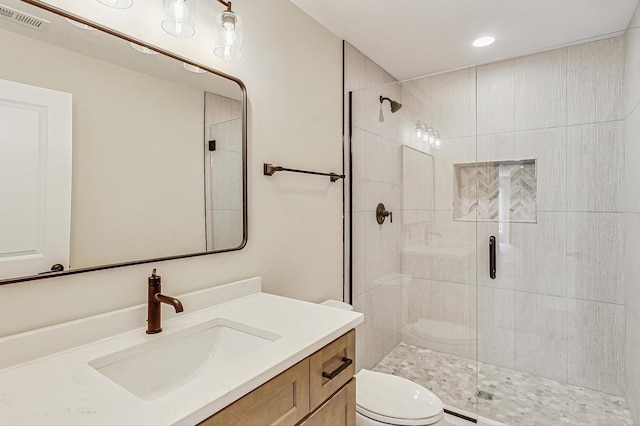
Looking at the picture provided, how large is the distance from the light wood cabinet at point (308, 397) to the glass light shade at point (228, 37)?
117 centimetres

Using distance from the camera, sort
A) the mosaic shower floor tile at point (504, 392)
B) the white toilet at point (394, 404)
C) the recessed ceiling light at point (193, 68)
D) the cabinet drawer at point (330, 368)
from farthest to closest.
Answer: the mosaic shower floor tile at point (504, 392), the white toilet at point (394, 404), the recessed ceiling light at point (193, 68), the cabinet drawer at point (330, 368)

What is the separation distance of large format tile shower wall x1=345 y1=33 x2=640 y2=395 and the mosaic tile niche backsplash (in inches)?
1.9

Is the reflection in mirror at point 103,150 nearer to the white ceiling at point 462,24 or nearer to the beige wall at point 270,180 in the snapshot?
the beige wall at point 270,180

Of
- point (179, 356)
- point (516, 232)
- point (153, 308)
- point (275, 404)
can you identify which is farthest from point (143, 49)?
point (516, 232)

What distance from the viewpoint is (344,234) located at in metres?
2.35

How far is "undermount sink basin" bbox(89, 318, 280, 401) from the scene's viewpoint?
Result: 1.01 meters

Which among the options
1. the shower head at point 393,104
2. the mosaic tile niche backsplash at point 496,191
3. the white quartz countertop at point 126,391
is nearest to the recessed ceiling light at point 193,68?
the white quartz countertop at point 126,391

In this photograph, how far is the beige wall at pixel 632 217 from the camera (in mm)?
1840

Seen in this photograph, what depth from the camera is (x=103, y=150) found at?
1.11 m

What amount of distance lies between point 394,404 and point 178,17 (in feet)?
5.95

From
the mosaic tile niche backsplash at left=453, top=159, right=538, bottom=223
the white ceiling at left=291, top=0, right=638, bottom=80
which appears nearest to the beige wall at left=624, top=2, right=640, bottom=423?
the white ceiling at left=291, top=0, right=638, bottom=80

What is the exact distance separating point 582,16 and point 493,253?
1.49 metres

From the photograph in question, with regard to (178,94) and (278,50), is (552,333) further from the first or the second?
(178,94)

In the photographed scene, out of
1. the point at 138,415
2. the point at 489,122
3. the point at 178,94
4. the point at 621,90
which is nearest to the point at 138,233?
the point at 178,94
